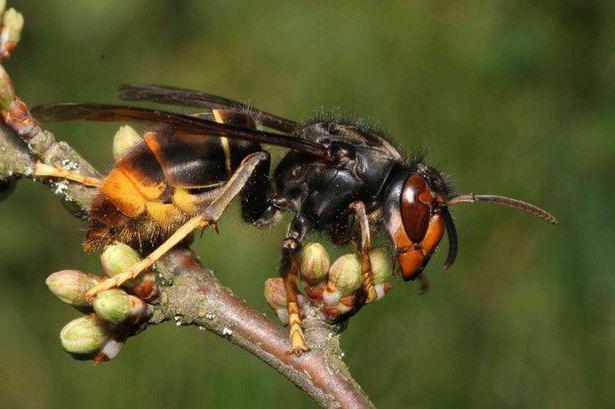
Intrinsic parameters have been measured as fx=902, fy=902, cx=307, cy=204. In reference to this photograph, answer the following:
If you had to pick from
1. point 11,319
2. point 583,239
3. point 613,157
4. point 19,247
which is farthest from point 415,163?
point 19,247

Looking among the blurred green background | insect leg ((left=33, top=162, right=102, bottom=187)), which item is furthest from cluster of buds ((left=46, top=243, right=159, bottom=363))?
the blurred green background

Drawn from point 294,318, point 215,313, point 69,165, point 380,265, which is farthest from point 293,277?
point 69,165

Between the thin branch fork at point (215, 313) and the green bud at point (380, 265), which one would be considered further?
the green bud at point (380, 265)

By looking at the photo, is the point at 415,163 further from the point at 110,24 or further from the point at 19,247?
the point at 110,24

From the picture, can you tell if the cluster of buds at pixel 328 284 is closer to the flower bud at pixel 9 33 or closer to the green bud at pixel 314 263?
the green bud at pixel 314 263

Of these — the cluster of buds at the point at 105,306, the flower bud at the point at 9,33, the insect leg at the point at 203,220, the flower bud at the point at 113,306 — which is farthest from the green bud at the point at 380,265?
the flower bud at the point at 9,33

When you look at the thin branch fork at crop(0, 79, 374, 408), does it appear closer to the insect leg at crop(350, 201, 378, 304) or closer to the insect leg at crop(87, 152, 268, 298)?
the insect leg at crop(87, 152, 268, 298)
